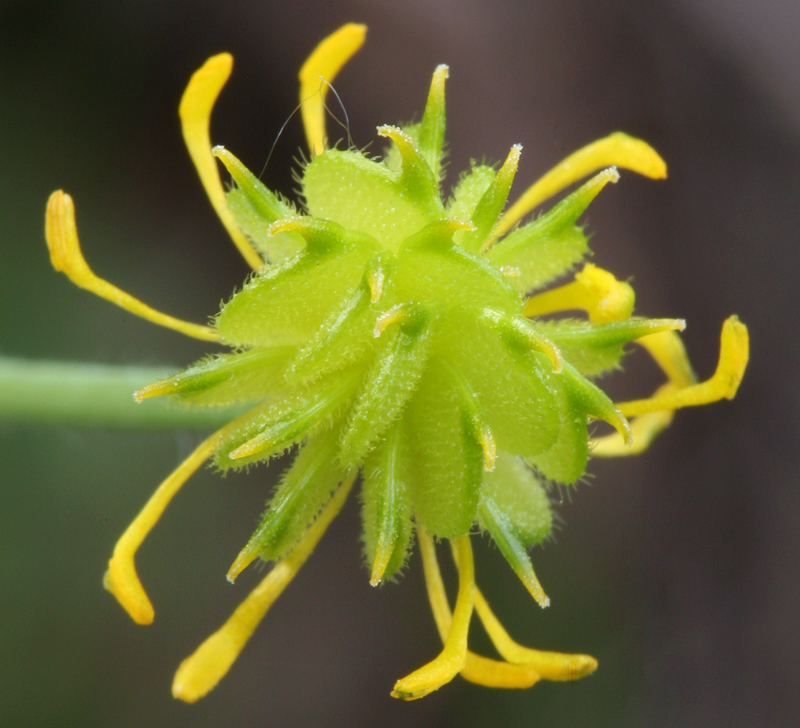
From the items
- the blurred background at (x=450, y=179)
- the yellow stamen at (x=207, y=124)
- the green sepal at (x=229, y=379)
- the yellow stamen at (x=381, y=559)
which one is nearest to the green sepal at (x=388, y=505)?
the yellow stamen at (x=381, y=559)

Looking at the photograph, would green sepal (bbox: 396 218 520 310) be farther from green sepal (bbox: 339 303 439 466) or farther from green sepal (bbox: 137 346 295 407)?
green sepal (bbox: 137 346 295 407)

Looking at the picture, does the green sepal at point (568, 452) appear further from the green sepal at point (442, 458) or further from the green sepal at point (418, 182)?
the green sepal at point (418, 182)

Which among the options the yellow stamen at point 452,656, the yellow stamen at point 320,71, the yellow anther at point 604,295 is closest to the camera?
the yellow stamen at point 452,656

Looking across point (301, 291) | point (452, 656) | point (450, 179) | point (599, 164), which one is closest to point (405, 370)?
point (301, 291)

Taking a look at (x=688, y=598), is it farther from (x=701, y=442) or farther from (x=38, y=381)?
(x=38, y=381)

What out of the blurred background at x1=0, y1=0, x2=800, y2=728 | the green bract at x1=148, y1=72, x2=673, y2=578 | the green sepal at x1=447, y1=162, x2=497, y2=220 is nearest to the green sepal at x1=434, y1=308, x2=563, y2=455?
the green bract at x1=148, y1=72, x2=673, y2=578

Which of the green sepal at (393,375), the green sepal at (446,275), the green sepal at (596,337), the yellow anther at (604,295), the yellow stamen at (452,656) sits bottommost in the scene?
the yellow stamen at (452,656)
